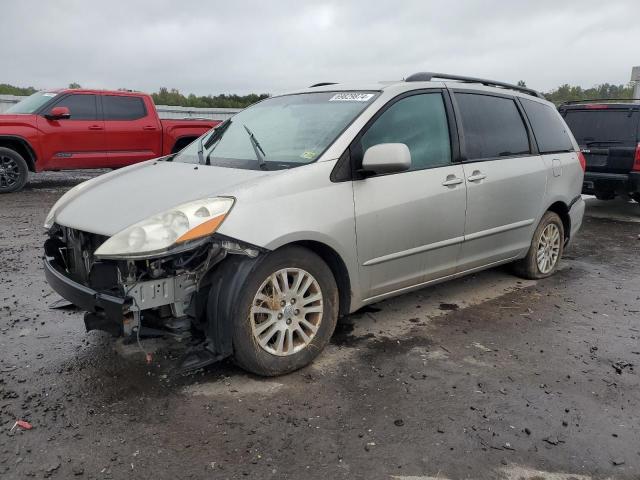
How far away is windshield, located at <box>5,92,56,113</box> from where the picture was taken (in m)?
9.91

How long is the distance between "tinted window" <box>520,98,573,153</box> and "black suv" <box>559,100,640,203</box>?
3.26m

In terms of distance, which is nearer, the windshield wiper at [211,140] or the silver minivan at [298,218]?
the silver minivan at [298,218]

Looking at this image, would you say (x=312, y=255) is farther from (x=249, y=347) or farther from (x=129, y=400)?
(x=129, y=400)

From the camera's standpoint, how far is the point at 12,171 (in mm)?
9672

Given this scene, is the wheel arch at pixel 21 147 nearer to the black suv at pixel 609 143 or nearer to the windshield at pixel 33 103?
the windshield at pixel 33 103

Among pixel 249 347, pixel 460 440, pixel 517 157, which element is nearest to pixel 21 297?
pixel 249 347

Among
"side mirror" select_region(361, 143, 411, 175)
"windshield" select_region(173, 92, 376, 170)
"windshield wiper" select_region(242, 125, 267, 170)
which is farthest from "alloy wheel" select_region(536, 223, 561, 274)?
"windshield wiper" select_region(242, 125, 267, 170)

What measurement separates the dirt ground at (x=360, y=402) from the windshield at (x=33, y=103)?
649 cm

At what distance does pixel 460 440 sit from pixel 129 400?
1726mm

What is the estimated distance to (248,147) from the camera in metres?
3.89

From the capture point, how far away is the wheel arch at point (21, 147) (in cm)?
949

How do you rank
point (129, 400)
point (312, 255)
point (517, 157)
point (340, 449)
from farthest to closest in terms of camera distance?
point (517, 157) < point (312, 255) < point (129, 400) < point (340, 449)

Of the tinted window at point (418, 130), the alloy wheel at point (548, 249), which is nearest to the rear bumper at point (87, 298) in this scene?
the tinted window at point (418, 130)

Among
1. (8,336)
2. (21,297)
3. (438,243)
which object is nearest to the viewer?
(8,336)
